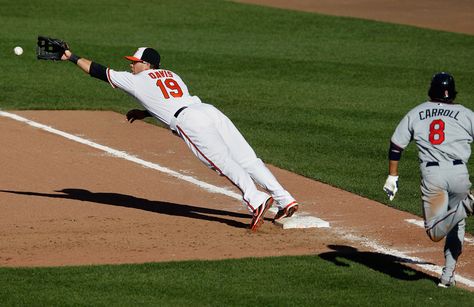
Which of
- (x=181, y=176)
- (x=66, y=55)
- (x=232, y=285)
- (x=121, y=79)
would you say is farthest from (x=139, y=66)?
(x=232, y=285)

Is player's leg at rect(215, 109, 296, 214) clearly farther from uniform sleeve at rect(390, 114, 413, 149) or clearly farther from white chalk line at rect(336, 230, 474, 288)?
uniform sleeve at rect(390, 114, 413, 149)

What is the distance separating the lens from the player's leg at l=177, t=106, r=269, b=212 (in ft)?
37.4

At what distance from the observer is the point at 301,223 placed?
1184 centimetres

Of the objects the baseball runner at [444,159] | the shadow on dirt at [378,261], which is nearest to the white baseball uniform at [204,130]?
the shadow on dirt at [378,261]

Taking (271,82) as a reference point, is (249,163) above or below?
below

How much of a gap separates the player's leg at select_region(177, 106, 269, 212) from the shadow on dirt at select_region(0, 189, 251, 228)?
595mm

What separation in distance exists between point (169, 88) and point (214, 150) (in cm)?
81

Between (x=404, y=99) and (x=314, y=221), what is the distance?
26.3 ft

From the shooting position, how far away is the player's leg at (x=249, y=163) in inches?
455

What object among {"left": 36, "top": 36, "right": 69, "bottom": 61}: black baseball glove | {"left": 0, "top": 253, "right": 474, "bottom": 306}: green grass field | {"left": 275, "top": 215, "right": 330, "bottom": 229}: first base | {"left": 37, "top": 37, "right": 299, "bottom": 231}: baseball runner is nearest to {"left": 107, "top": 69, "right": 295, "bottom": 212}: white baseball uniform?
{"left": 37, "top": 37, "right": 299, "bottom": 231}: baseball runner

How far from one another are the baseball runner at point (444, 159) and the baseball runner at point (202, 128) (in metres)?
2.13

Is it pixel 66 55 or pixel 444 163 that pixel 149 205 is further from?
pixel 444 163

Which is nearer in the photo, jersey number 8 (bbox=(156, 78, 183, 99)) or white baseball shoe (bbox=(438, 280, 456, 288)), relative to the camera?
white baseball shoe (bbox=(438, 280, 456, 288))

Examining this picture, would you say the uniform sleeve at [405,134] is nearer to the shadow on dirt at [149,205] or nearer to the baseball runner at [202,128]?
the baseball runner at [202,128]
